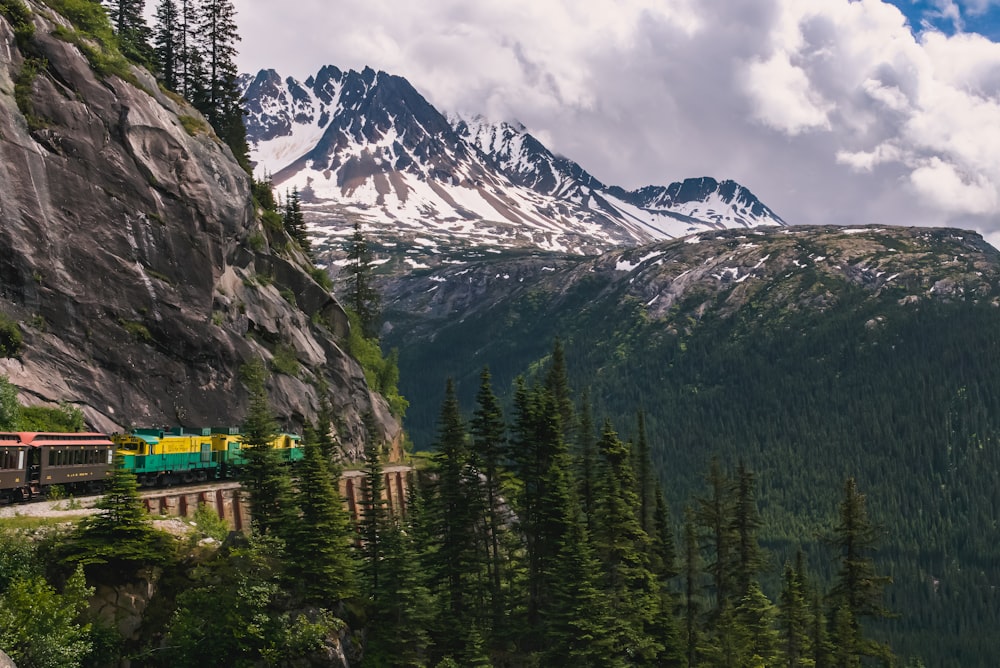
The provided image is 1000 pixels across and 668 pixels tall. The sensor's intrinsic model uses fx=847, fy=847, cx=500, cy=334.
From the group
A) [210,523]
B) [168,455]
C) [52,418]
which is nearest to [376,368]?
[168,455]

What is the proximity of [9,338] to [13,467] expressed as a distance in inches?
561

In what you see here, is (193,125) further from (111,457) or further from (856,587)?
(856,587)

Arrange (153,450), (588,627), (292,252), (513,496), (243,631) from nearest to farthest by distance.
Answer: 1. (243,631)
2. (588,627)
3. (153,450)
4. (513,496)
5. (292,252)

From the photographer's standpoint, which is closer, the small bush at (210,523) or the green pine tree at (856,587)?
the small bush at (210,523)

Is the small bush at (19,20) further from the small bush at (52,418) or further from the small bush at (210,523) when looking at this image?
the small bush at (210,523)

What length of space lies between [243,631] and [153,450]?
1994 centimetres

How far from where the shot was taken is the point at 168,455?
55219mm

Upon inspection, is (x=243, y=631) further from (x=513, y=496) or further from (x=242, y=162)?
(x=242, y=162)

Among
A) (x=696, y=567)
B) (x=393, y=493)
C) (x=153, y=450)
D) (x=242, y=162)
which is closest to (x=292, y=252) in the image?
(x=242, y=162)

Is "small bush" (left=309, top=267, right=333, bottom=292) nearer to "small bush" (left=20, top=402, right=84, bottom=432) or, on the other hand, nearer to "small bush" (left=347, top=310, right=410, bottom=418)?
"small bush" (left=347, top=310, right=410, bottom=418)

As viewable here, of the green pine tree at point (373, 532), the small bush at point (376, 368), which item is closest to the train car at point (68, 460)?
the green pine tree at point (373, 532)

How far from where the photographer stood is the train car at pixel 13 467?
4142 cm

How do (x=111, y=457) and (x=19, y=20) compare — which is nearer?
(x=111, y=457)

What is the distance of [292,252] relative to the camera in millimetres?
92375
